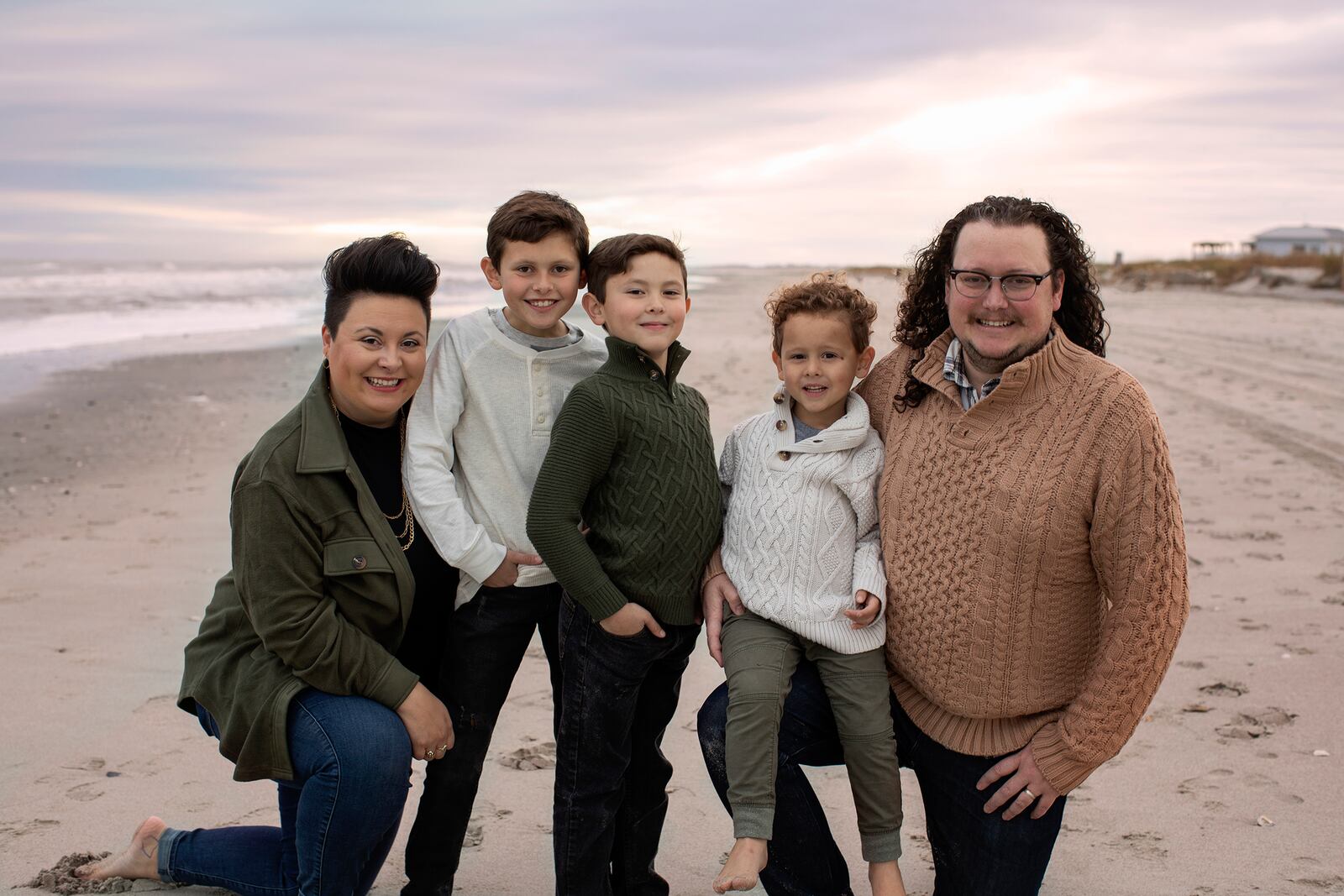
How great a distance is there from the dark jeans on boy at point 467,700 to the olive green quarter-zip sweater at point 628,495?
0.85ft

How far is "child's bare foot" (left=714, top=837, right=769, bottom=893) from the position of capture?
2289 millimetres

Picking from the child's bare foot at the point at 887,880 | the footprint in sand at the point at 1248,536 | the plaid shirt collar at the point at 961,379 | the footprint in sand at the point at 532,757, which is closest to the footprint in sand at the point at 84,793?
the footprint in sand at the point at 532,757

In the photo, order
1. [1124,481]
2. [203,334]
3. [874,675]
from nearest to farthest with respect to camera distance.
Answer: [1124,481] < [874,675] < [203,334]

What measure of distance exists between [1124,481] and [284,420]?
6.07 feet

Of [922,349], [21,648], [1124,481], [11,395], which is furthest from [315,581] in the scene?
[11,395]

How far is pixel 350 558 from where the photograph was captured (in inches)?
93.8

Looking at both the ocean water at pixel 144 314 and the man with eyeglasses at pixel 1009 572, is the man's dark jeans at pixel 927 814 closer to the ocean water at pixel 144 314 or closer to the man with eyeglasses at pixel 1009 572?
the man with eyeglasses at pixel 1009 572

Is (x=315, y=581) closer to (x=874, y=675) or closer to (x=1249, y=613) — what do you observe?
(x=874, y=675)

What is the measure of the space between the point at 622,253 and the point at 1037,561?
3.93 feet

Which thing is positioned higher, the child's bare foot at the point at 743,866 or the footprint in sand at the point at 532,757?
the child's bare foot at the point at 743,866

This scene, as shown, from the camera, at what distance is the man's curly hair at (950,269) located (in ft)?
8.29

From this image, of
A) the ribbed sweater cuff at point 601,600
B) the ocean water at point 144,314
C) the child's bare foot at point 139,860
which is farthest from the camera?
the ocean water at point 144,314

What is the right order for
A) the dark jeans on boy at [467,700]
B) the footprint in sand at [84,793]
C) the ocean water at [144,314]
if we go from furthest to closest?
the ocean water at [144,314], the footprint in sand at [84,793], the dark jeans on boy at [467,700]

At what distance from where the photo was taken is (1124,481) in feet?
7.55
